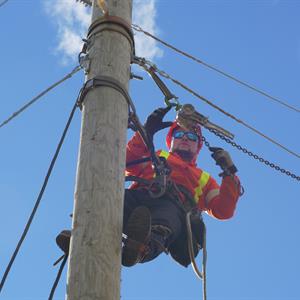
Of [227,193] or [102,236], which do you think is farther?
[227,193]

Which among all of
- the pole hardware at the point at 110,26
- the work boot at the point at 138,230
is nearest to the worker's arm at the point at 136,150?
the work boot at the point at 138,230

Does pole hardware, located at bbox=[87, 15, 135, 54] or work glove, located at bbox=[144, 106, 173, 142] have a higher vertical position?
work glove, located at bbox=[144, 106, 173, 142]

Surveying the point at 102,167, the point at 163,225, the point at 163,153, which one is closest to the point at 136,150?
the point at 163,153

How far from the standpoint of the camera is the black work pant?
18.6 feet

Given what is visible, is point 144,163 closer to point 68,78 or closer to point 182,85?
point 182,85

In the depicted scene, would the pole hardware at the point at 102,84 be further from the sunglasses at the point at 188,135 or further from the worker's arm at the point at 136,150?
the sunglasses at the point at 188,135

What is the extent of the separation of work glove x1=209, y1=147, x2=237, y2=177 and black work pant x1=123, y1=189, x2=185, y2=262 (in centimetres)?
60

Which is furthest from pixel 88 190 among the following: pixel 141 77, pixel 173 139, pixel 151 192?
pixel 173 139

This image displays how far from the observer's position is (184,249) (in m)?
6.33

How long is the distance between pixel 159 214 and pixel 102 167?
191 cm

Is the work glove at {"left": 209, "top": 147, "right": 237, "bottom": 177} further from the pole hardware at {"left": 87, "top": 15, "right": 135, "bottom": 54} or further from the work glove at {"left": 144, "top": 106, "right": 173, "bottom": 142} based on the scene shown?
the pole hardware at {"left": 87, "top": 15, "right": 135, "bottom": 54}

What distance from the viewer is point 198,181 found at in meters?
6.92

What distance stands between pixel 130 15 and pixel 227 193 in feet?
7.74

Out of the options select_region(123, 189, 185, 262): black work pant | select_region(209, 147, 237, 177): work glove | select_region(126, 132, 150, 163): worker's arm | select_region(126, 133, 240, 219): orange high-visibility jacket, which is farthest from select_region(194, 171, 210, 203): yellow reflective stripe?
select_region(123, 189, 185, 262): black work pant
